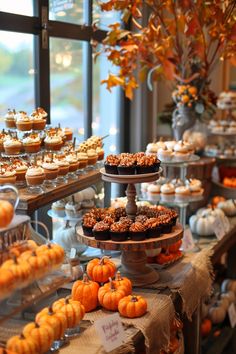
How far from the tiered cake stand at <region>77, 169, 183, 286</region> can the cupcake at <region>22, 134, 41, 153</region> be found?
32 centimetres

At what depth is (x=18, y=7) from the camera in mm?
3178

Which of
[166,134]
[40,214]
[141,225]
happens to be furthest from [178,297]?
[166,134]

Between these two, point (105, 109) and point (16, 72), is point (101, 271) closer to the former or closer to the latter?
point (16, 72)

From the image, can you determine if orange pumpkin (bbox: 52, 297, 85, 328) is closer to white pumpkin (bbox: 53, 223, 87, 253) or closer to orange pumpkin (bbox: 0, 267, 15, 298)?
orange pumpkin (bbox: 0, 267, 15, 298)

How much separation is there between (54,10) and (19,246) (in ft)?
6.75

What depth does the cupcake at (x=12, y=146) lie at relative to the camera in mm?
2324

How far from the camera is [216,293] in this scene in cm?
395

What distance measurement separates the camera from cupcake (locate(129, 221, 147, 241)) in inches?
94.7

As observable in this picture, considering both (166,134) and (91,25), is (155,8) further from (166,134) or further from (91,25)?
(166,134)

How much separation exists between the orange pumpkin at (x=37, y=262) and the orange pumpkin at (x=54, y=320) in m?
0.20

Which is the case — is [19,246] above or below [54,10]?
below

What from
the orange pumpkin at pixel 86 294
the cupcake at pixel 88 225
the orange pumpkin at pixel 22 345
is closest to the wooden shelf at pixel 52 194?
the cupcake at pixel 88 225

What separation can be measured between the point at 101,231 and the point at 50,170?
1.09 feet

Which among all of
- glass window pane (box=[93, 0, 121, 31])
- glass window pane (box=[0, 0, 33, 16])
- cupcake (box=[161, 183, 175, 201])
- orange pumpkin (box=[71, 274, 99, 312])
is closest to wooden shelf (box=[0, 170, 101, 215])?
orange pumpkin (box=[71, 274, 99, 312])
